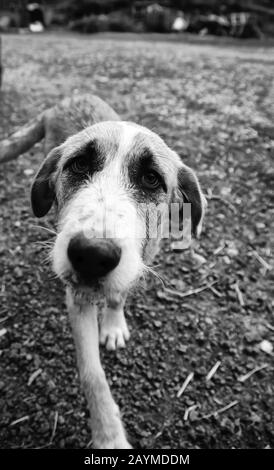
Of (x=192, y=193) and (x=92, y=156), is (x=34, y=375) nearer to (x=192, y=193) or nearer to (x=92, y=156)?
(x=92, y=156)

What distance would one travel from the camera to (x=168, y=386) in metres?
3.17

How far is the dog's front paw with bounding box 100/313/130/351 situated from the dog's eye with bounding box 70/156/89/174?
1.45m

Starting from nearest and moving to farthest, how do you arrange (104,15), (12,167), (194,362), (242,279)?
(194,362) < (242,279) < (12,167) < (104,15)

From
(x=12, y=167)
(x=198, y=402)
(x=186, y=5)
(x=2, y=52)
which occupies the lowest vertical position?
(x=198, y=402)

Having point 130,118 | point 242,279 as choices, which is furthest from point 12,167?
point 242,279

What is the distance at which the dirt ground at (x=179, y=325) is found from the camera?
2918 mm

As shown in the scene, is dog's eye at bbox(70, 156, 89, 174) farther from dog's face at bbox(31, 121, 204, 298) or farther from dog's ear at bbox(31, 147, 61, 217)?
dog's ear at bbox(31, 147, 61, 217)

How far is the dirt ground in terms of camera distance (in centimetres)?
292

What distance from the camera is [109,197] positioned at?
7.41ft

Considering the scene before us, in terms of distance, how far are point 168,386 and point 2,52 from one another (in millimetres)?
12647

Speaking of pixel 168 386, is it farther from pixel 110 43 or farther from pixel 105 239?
pixel 110 43

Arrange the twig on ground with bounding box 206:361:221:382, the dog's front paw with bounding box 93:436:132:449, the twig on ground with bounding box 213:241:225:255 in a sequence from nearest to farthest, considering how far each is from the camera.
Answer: the dog's front paw with bounding box 93:436:132:449 < the twig on ground with bounding box 206:361:221:382 < the twig on ground with bounding box 213:241:225:255

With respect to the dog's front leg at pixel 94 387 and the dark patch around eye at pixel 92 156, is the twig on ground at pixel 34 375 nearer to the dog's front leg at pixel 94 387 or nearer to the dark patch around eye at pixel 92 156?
the dog's front leg at pixel 94 387

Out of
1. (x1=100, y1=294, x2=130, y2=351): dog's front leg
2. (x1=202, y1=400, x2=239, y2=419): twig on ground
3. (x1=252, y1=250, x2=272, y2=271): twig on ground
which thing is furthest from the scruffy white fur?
(x1=252, y1=250, x2=272, y2=271): twig on ground
